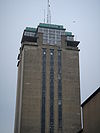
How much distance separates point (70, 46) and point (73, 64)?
768 cm

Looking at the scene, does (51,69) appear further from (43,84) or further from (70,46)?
(70,46)

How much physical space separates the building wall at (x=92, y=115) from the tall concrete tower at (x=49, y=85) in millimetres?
39332

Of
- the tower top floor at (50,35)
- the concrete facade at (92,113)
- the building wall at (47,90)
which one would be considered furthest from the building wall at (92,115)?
the tower top floor at (50,35)

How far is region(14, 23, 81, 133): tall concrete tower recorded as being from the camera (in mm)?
83688

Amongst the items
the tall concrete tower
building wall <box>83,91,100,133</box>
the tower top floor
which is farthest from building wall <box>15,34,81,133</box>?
building wall <box>83,91,100,133</box>

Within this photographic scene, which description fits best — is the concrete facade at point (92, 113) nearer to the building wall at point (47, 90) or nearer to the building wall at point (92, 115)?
the building wall at point (92, 115)

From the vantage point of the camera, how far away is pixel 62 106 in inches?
3413

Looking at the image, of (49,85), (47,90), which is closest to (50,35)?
(49,85)

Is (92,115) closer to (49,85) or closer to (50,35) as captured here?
(49,85)

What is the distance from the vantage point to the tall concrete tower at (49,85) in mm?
83688

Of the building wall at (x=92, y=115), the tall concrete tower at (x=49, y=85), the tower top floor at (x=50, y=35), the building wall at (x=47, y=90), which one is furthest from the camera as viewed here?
the tower top floor at (x=50, y=35)

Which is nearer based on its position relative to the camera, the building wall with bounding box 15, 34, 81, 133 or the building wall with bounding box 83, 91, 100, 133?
the building wall with bounding box 83, 91, 100, 133

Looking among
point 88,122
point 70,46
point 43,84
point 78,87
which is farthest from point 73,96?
point 88,122

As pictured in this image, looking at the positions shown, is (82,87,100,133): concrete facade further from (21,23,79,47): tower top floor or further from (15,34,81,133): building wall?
(21,23,79,47): tower top floor
